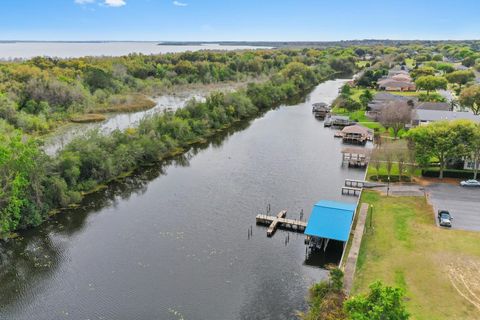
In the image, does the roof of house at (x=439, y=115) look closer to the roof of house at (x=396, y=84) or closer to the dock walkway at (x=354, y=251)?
the dock walkway at (x=354, y=251)

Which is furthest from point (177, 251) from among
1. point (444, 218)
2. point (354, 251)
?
point (444, 218)

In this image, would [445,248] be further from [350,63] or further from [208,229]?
[350,63]

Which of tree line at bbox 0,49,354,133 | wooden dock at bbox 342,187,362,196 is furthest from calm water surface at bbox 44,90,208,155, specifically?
wooden dock at bbox 342,187,362,196

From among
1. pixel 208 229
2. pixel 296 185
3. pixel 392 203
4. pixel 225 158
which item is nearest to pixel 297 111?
pixel 225 158

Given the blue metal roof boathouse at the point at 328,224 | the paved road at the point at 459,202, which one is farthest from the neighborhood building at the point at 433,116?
the blue metal roof boathouse at the point at 328,224

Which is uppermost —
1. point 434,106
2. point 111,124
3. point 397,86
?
point 397,86

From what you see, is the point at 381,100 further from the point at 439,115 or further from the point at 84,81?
the point at 84,81

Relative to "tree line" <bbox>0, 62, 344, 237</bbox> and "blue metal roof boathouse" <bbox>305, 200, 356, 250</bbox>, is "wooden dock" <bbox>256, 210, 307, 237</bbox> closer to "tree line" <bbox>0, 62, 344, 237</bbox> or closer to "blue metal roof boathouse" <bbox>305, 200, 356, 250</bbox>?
"blue metal roof boathouse" <bbox>305, 200, 356, 250</bbox>
